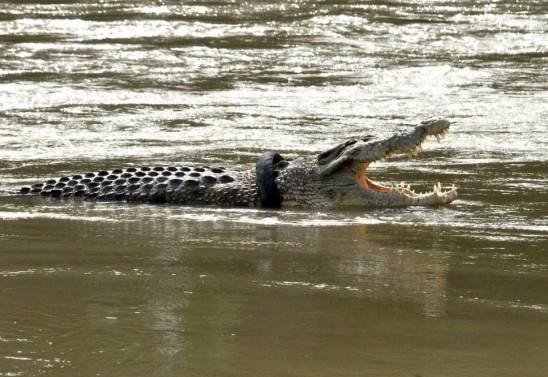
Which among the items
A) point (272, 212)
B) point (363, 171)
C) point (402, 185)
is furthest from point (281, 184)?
point (402, 185)

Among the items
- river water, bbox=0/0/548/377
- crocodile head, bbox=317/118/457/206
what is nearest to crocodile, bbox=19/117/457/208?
crocodile head, bbox=317/118/457/206

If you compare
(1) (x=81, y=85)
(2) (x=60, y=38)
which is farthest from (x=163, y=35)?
(1) (x=81, y=85)

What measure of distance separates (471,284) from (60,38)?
11871mm

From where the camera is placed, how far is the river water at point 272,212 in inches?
155

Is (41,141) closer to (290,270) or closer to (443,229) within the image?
(443,229)

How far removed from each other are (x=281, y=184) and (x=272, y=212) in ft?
1.16

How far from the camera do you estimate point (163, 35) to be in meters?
15.9

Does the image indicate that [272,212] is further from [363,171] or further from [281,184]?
[363,171]

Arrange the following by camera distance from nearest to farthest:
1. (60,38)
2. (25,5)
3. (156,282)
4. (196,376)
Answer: (196,376) → (156,282) → (60,38) → (25,5)

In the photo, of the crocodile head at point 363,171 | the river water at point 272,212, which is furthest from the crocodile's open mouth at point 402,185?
the river water at point 272,212

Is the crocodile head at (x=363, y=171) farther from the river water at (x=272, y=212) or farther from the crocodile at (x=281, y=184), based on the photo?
the river water at (x=272, y=212)

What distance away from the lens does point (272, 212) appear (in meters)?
7.52

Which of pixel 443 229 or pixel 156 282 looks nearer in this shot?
pixel 156 282

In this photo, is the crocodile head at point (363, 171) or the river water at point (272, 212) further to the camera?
the crocodile head at point (363, 171)
